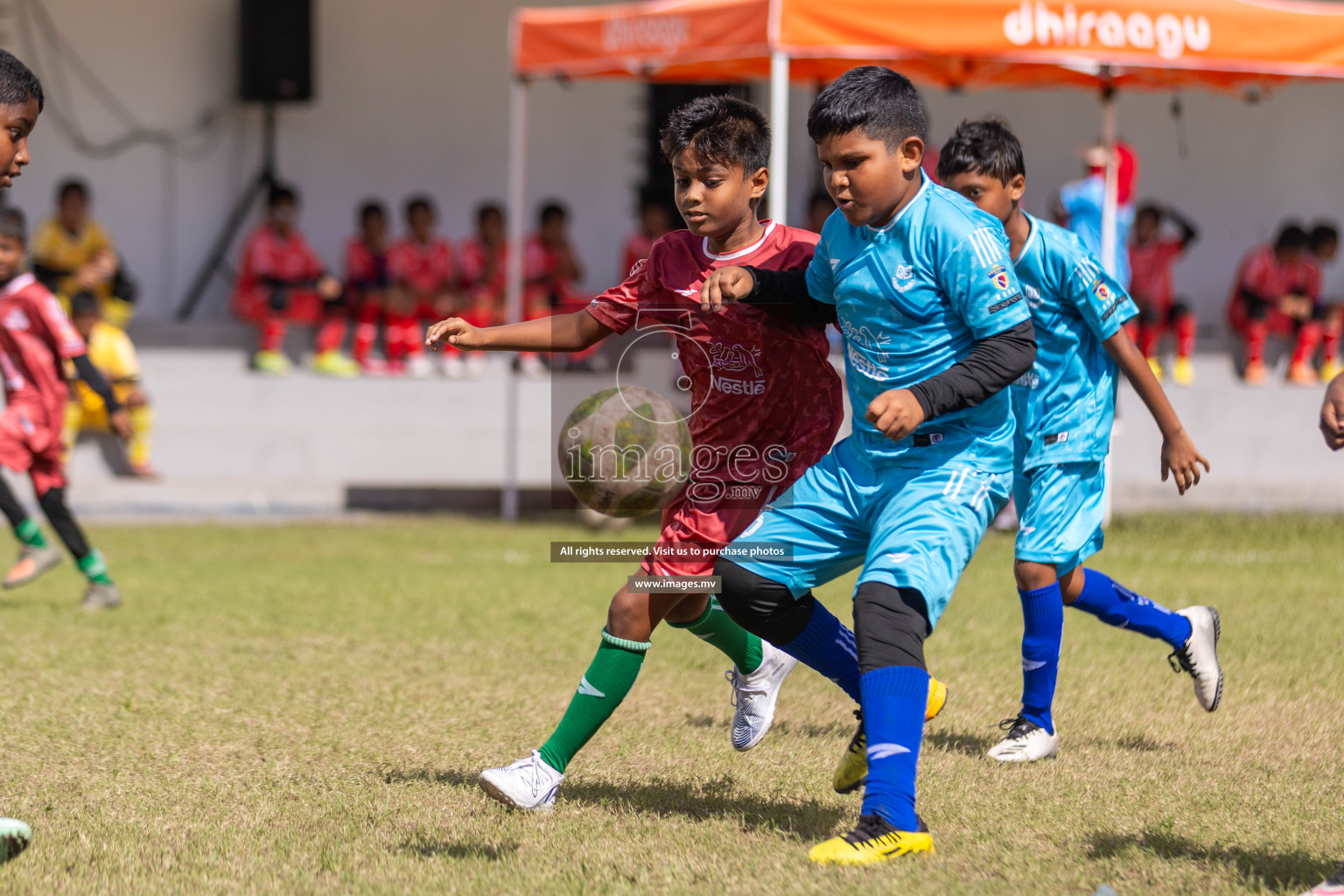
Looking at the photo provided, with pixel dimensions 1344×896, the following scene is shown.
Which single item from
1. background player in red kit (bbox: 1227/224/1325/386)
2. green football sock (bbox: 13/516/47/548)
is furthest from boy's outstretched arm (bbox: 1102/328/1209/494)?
background player in red kit (bbox: 1227/224/1325/386)

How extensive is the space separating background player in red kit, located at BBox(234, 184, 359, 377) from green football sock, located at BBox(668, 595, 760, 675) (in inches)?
332

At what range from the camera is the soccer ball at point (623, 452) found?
3543 millimetres

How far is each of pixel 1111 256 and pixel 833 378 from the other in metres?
6.05

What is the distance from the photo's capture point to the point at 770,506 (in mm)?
3619

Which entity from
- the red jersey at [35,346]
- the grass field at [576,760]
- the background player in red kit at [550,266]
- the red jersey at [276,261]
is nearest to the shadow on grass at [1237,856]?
the grass field at [576,760]

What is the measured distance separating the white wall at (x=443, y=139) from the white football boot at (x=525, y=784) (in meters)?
10.7

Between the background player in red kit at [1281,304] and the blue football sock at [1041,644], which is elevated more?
the background player in red kit at [1281,304]

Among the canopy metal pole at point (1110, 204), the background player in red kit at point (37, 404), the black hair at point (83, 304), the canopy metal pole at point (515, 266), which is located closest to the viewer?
the background player in red kit at point (37, 404)

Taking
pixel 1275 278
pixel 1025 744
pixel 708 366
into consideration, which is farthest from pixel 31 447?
pixel 1275 278

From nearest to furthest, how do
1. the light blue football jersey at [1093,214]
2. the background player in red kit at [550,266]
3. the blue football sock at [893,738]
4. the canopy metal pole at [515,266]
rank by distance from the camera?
the blue football sock at [893,738] → the light blue football jersey at [1093,214] → the canopy metal pole at [515,266] → the background player in red kit at [550,266]

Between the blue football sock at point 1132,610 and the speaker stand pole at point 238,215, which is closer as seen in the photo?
the blue football sock at point 1132,610

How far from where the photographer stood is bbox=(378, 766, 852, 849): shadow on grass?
3.66 m

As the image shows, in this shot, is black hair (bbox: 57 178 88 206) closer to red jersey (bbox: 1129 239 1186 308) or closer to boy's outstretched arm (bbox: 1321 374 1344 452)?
red jersey (bbox: 1129 239 1186 308)

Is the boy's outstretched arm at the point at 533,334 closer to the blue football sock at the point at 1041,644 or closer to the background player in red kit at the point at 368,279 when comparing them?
the blue football sock at the point at 1041,644
